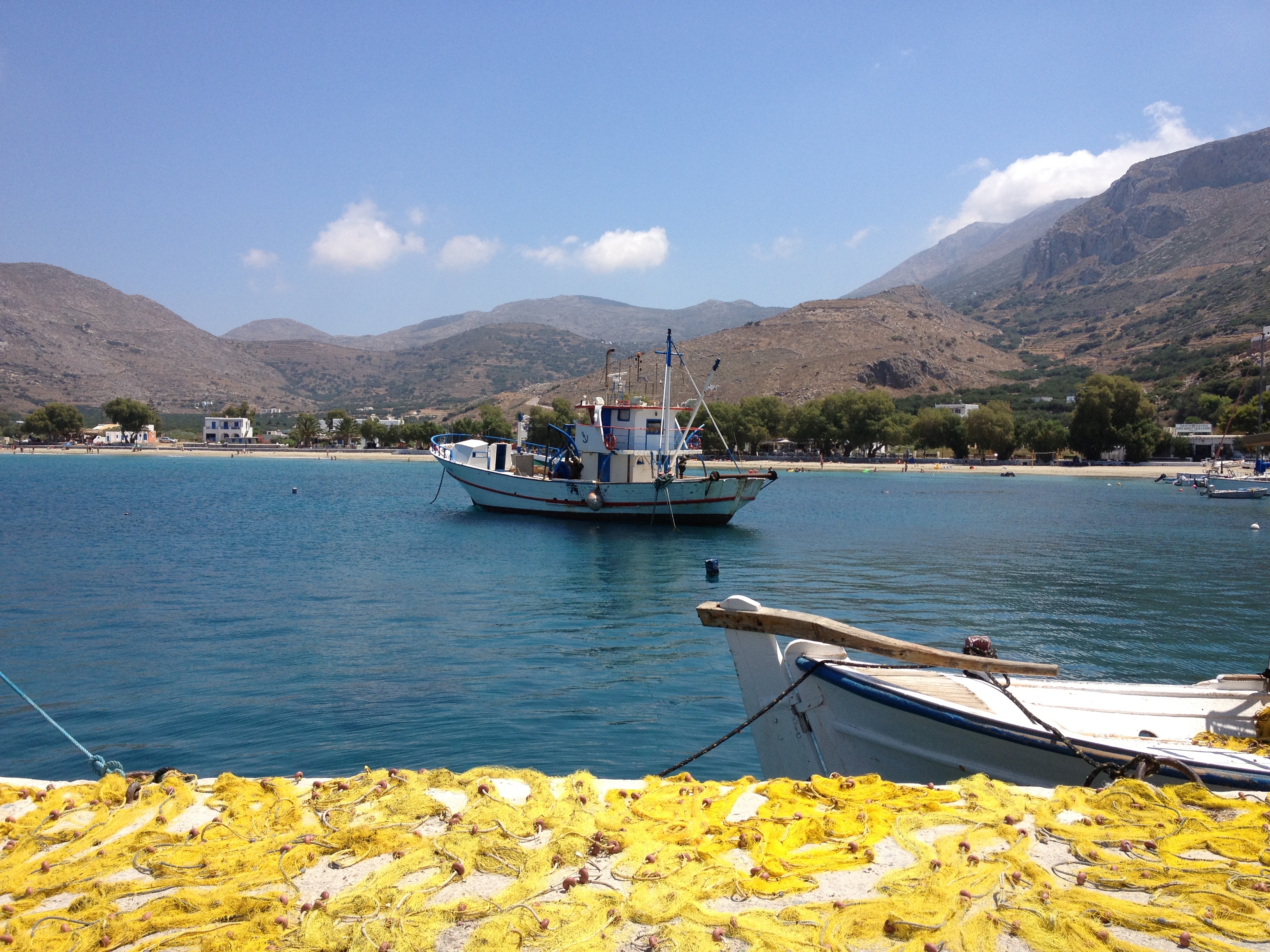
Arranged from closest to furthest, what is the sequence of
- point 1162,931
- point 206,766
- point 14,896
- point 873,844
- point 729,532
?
point 1162,931, point 14,896, point 873,844, point 206,766, point 729,532

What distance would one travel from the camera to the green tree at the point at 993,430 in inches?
3679

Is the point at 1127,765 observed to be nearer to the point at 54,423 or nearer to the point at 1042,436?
the point at 1042,436

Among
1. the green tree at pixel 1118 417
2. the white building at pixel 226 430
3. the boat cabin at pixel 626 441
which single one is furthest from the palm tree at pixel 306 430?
the boat cabin at pixel 626 441

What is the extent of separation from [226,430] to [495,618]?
147371 millimetres

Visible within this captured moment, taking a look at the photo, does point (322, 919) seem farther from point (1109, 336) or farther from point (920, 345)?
point (1109, 336)

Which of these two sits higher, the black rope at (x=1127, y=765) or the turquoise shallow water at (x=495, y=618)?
the black rope at (x=1127, y=765)

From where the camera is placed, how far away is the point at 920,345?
498 ft

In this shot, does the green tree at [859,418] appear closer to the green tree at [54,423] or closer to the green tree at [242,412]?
the green tree at [242,412]

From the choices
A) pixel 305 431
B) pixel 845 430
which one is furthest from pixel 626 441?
pixel 305 431

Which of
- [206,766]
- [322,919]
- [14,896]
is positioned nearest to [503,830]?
[322,919]

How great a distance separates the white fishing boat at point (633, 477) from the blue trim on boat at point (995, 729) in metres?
25.7

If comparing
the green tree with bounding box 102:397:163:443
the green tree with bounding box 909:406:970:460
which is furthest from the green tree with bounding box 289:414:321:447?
the green tree with bounding box 909:406:970:460

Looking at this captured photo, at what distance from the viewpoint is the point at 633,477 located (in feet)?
113

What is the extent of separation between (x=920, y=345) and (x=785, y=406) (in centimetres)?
4829
